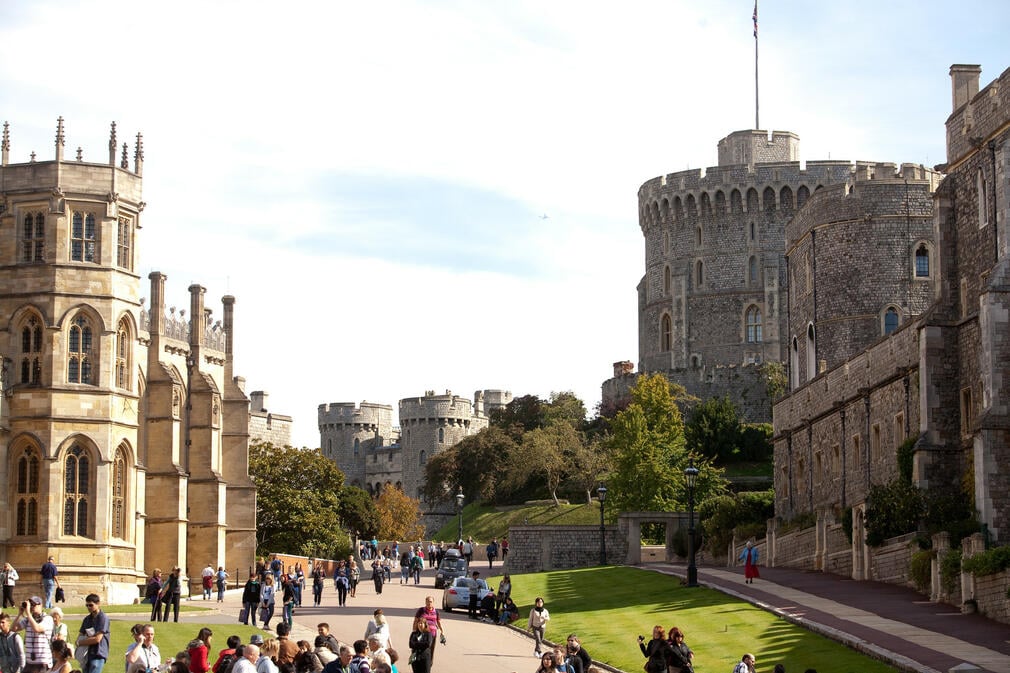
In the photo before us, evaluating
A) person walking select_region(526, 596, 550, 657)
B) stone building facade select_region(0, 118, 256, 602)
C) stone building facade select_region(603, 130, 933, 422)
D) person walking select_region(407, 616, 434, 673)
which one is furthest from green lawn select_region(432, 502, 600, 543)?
person walking select_region(407, 616, 434, 673)

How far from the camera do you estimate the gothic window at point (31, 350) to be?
4941cm

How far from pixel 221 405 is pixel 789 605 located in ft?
107

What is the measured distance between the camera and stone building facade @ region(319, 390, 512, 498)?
14725 cm

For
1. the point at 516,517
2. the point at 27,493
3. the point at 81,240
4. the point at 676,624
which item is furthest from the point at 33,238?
the point at 516,517

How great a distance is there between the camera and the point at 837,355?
214 ft

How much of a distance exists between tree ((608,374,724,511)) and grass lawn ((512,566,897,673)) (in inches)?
975

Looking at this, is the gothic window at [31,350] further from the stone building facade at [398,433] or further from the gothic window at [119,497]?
the stone building facade at [398,433]

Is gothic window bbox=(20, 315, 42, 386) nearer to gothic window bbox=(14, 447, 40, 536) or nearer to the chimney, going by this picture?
gothic window bbox=(14, 447, 40, 536)

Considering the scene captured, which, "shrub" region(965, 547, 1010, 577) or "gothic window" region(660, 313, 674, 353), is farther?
"gothic window" region(660, 313, 674, 353)

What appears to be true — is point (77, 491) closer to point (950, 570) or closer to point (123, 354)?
point (123, 354)

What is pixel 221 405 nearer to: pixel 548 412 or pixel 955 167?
pixel 955 167

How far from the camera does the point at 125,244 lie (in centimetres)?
5094

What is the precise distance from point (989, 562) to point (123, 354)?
26699 millimetres

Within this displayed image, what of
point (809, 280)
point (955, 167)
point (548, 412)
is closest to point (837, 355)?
point (809, 280)
